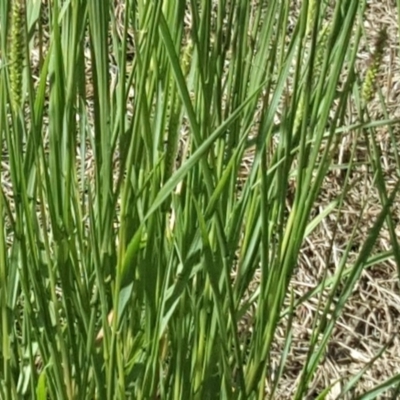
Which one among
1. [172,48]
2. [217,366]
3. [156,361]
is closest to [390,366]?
[217,366]

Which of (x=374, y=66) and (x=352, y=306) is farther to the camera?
(x=352, y=306)

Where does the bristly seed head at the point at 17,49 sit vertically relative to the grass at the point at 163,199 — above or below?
above

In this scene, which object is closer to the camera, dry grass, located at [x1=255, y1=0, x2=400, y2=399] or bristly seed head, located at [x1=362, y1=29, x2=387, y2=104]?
bristly seed head, located at [x1=362, y1=29, x2=387, y2=104]

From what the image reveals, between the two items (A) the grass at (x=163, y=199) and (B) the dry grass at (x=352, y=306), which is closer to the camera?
(A) the grass at (x=163, y=199)

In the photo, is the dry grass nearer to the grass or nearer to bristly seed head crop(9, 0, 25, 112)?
the grass

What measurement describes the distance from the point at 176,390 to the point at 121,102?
27 centimetres

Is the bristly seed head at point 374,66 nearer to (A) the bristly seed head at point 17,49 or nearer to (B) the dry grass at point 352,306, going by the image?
(A) the bristly seed head at point 17,49

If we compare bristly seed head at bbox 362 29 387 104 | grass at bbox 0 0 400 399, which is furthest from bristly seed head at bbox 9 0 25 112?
bristly seed head at bbox 362 29 387 104

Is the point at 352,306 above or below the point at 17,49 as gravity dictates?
below

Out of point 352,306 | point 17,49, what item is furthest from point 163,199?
point 352,306

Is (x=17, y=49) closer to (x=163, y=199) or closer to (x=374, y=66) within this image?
(x=163, y=199)

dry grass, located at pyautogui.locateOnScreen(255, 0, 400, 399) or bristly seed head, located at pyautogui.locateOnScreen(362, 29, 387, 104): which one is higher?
bristly seed head, located at pyautogui.locateOnScreen(362, 29, 387, 104)

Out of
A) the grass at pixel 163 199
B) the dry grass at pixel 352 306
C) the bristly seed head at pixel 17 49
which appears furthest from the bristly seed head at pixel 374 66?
the dry grass at pixel 352 306

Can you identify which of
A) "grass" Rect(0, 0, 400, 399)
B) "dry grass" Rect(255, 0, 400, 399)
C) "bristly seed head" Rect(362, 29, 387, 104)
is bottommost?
"dry grass" Rect(255, 0, 400, 399)
